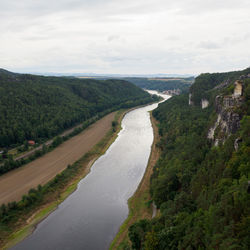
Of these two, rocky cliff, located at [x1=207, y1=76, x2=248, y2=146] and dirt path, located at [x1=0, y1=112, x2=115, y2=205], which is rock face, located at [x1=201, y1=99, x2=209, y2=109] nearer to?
rocky cliff, located at [x1=207, y1=76, x2=248, y2=146]

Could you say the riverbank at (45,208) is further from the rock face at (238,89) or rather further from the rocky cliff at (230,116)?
the rock face at (238,89)

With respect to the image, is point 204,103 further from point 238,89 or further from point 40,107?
point 40,107

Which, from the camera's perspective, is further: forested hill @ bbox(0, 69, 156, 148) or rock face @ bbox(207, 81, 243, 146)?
forested hill @ bbox(0, 69, 156, 148)

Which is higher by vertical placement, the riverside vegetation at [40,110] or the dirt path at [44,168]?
the riverside vegetation at [40,110]

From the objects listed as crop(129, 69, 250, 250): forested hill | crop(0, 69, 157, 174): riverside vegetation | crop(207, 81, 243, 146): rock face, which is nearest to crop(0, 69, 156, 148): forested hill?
crop(0, 69, 157, 174): riverside vegetation

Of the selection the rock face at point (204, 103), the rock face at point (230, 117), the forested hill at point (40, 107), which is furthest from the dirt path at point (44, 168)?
the rock face at point (204, 103)
